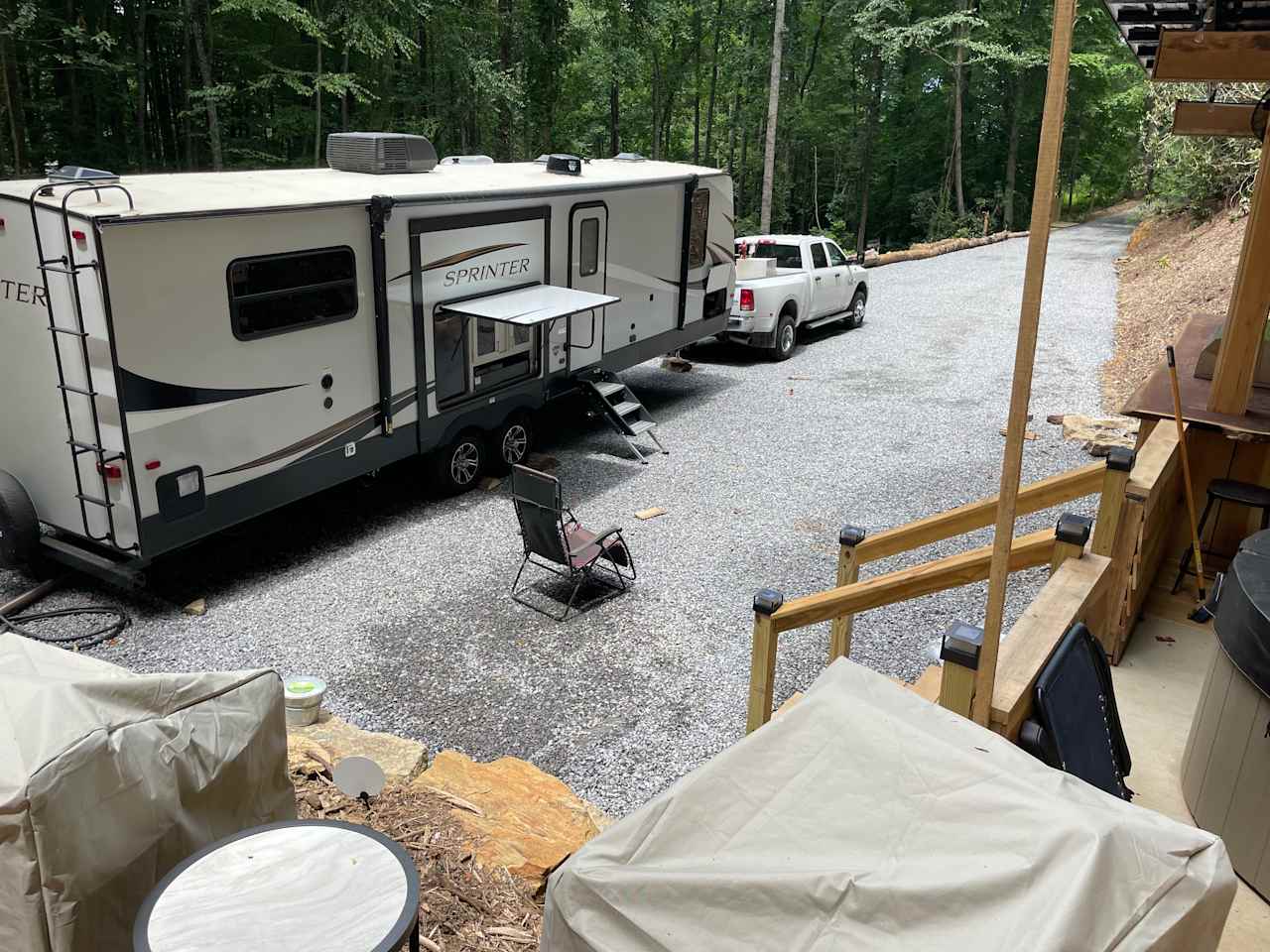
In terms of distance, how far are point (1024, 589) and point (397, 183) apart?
6080 millimetres

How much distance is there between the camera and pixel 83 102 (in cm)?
2427

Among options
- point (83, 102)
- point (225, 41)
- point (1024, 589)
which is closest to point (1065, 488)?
point (1024, 589)

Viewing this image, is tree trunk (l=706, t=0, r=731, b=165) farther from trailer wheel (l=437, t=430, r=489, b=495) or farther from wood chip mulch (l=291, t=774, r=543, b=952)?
wood chip mulch (l=291, t=774, r=543, b=952)

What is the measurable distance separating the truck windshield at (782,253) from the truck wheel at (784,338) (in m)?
1.08

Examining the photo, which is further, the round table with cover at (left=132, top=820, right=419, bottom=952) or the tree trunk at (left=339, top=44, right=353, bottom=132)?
the tree trunk at (left=339, top=44, right=353, bottom=132)

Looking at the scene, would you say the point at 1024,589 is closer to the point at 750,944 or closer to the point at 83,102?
the point at 750,944

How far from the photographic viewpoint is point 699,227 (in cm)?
1239

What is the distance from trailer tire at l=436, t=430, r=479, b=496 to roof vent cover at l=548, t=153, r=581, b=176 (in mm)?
3028

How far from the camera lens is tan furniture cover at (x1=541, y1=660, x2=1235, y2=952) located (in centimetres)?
180

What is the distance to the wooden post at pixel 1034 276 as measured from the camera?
7.55ft

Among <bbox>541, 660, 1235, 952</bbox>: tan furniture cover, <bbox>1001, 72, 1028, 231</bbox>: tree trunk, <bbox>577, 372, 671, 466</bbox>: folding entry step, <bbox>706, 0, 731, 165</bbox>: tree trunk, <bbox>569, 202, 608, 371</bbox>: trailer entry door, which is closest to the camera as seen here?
<bbox>541, 660, 1235, 952</bbox>: tan furniture cover

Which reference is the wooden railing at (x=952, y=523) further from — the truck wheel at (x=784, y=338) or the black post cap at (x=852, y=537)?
the truck wheel at (x=784, y=338)

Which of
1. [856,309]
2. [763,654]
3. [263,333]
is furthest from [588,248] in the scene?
[856,309]

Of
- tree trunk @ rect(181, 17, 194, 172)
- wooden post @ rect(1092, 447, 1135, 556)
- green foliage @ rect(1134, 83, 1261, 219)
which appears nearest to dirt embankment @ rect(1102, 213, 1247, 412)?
green foliage @ rect(1134, 83, 1261, 219)
